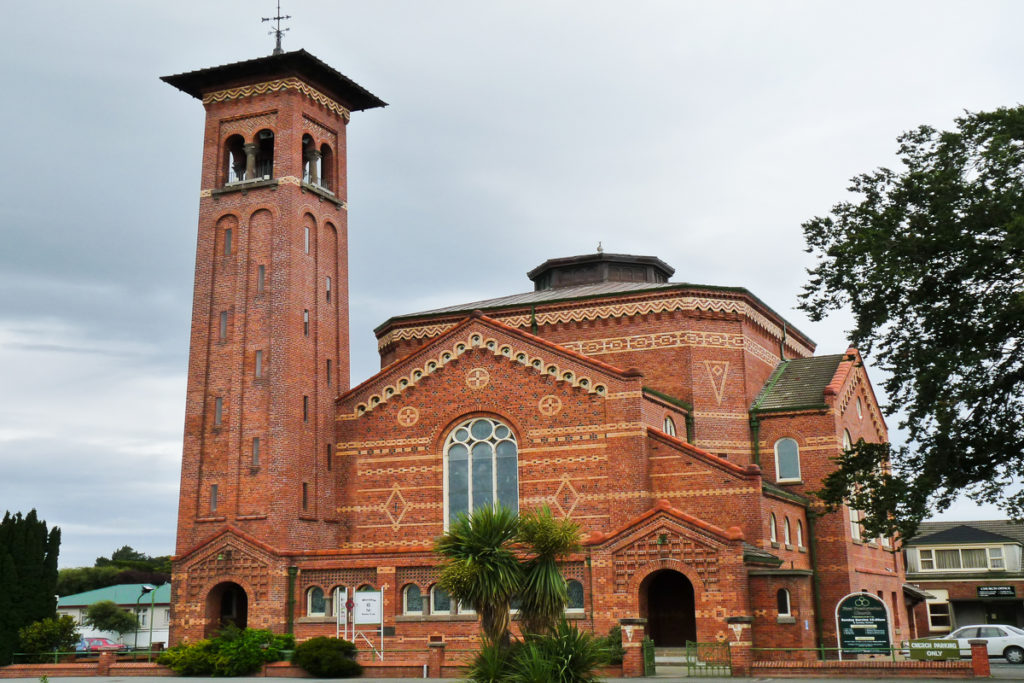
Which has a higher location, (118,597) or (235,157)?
(235,157)

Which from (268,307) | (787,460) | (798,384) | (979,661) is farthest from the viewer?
(798,384)

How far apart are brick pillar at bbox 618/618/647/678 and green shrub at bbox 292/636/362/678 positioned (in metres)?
7.73

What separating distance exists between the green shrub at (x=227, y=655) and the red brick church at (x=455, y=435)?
2192 mm

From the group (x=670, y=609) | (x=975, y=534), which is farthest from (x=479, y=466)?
(x=975, y=534)

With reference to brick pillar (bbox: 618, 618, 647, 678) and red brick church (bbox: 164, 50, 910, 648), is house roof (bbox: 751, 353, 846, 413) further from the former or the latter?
brick pillar (bbox: 618, 618, 647, 678)

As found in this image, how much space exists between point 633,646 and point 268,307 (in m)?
18.2

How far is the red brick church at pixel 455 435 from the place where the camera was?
3316 centimetres

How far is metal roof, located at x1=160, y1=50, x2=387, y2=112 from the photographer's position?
41.0 metres

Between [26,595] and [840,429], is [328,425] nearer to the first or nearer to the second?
[26,595]

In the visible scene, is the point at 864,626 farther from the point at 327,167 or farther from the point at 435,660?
the point at 327,167

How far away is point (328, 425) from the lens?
128 ft

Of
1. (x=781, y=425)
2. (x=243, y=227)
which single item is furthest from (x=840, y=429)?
(x=243, y=227)

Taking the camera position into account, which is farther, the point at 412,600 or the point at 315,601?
the point at 315,601

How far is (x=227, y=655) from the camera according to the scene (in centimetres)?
3188
